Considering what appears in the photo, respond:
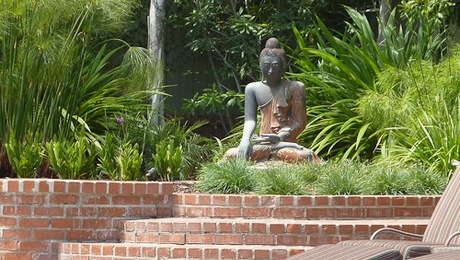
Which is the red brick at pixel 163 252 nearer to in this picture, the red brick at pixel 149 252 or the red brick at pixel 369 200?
the red brick at pixel 149 252

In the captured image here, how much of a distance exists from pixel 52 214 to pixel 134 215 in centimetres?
64

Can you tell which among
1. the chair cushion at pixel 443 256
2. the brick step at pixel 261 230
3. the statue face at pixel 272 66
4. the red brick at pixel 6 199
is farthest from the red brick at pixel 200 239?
the chair cushion at pixel 443 256

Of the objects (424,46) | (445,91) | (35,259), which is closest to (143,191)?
(35,259)

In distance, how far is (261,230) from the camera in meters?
7.77

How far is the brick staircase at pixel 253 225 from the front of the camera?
303 inches

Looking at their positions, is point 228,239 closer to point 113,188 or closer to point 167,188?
point 167,188

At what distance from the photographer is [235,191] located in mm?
8477

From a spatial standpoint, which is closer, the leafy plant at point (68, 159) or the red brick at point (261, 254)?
the red brick at point (261, 254)

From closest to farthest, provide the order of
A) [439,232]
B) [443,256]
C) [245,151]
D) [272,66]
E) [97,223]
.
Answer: [443,256], [439,232], [97,223], [245,151], [272,66]

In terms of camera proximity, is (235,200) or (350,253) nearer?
(350,253)

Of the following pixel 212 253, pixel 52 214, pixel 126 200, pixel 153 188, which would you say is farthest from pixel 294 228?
pixel 52 214

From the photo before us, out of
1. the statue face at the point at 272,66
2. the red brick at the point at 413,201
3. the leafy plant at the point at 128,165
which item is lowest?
the red brick at the point at 413,201

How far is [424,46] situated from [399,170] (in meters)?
3.34

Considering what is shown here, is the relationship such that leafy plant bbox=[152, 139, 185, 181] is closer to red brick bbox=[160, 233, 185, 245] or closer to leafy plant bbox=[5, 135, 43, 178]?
leafy plant bbox=[5, 135, 43, 178]
